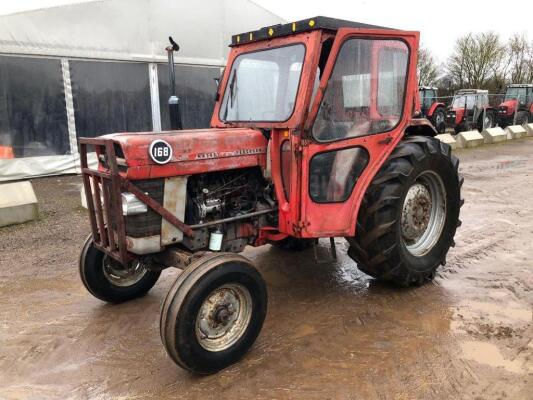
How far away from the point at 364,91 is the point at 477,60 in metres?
30.7

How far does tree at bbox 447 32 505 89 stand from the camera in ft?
98.1

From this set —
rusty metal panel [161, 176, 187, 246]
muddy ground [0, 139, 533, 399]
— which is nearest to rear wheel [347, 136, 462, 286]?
muddy ground [0, 139, 533, 399]

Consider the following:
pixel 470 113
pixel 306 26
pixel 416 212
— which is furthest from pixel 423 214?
pixel 470 113

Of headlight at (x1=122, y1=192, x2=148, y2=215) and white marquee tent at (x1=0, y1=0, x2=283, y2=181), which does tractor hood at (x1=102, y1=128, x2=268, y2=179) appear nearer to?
headlight at (x1=122, y1=192, x2=148, y2=215)

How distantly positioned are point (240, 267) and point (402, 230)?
68.2 inches

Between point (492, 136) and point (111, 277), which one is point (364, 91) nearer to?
point (111, 277)

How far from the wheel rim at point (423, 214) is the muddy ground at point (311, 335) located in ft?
1.23

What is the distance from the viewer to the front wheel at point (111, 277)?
369 centimetres

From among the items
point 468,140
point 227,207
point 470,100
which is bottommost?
point 468,140

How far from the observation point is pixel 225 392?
107 inches

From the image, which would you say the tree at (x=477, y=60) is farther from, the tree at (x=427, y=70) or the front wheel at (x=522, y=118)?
the front wheel at (x=522, y=118)

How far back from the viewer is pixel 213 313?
292 centimetres

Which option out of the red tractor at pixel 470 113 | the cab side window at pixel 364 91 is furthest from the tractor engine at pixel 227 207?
the red tractor at pixel 470 113

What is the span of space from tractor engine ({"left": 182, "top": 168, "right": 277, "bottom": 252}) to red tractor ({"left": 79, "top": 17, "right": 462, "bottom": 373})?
1 centimetres
